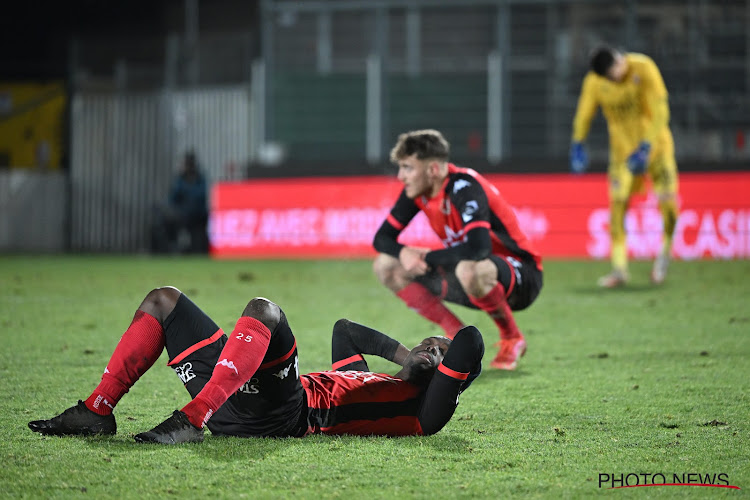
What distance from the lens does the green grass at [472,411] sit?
3613 mm

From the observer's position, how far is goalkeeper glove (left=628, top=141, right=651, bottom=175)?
406 inches

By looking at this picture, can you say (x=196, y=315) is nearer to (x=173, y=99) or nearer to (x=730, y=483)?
(x=730, y=483)

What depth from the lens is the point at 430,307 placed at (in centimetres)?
644

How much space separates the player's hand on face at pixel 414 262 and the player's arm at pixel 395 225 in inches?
3.8

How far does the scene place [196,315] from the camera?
14.1 feet

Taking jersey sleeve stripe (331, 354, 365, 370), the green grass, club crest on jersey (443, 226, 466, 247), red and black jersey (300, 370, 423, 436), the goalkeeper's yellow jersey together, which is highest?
the goalkeeper's yellow jersey

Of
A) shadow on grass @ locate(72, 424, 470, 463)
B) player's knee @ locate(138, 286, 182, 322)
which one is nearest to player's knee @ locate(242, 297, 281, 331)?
player's knee @ locate(138, 286, 182, 322)

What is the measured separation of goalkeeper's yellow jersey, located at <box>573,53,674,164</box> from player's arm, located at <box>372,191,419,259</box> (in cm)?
448

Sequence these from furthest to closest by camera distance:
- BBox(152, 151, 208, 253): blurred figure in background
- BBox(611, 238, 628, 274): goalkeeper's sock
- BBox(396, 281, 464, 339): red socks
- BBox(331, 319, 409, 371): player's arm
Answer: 1. BBox(152, 151, 208, 253): blurred figure in background
2. BBox(611, 238, 628, 274): goalkeeper's sock
3. BBox(396, 281, 464, 339): red socks
4. BBox(331, 319, 409, 371): player's arm

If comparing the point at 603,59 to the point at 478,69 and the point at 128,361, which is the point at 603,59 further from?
the point at 128,361

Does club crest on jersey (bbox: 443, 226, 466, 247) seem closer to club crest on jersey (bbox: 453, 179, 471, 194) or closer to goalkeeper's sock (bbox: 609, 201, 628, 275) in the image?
club crest on jersey (bbox: 453, 179, 471, 194)

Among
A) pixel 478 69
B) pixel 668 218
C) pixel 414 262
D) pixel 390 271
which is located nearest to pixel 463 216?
pixel 414 262

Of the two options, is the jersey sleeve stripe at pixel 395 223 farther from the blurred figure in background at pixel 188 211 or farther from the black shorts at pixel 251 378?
the blurred figure in background at pixel 188 211

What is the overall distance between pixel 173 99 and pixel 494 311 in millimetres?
16288
